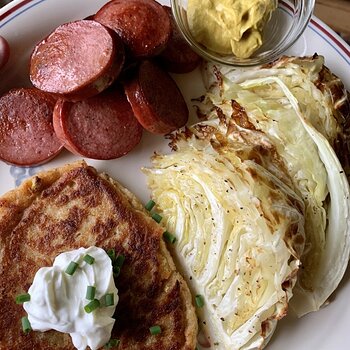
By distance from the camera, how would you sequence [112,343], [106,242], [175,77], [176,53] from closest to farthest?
[112,343], [106,242], [176,53], [175,77]

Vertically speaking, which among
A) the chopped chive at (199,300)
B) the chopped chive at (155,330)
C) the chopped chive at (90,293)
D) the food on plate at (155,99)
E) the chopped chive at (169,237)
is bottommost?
the chopped chive at (155,330)

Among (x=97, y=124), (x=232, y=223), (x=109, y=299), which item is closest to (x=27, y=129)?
(x=97, y=124)

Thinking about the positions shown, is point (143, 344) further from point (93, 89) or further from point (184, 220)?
point (93, 89)

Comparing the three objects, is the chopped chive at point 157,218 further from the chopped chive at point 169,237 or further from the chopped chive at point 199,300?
the chopped chive at point 199,300

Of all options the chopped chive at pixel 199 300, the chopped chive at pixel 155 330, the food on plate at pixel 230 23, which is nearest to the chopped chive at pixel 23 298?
the chopped chive at pixel 155 330

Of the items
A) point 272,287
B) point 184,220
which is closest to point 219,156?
point 184,220

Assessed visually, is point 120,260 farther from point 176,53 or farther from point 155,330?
point 176,53

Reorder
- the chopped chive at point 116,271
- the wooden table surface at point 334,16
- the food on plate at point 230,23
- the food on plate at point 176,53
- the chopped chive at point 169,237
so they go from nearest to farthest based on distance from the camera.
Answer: the chopped chive at point 116,271 → the food on plate at point 230,23 → the chopped chive at point 169,237 → the food on plate at point 176,53 → the wooden table surface at point 334,16
